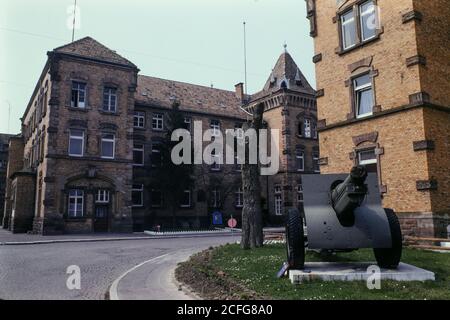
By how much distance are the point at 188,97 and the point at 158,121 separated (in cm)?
511

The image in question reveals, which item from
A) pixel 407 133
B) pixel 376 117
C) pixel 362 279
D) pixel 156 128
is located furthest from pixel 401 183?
pixel 156 128

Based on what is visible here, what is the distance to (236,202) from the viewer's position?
35.8m

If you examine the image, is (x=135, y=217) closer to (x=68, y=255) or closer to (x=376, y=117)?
(x=68, y=255)

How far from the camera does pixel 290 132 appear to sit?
3588 cm

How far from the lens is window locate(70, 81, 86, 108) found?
89.0 ft

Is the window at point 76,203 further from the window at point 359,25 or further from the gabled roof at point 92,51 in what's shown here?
the window at point 359,25

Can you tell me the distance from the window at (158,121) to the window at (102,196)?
816 cm

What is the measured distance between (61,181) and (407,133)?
70.8 feet

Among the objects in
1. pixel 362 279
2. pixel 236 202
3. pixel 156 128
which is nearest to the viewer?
pixel 362 279

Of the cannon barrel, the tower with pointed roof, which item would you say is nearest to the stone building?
the cannon barrel

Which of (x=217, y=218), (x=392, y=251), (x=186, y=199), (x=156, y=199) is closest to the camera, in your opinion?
(x=392, y=251)

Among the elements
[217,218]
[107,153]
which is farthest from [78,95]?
[217,218]

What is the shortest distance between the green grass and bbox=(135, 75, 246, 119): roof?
25.8 meters

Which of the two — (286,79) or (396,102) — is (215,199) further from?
(396,102)
